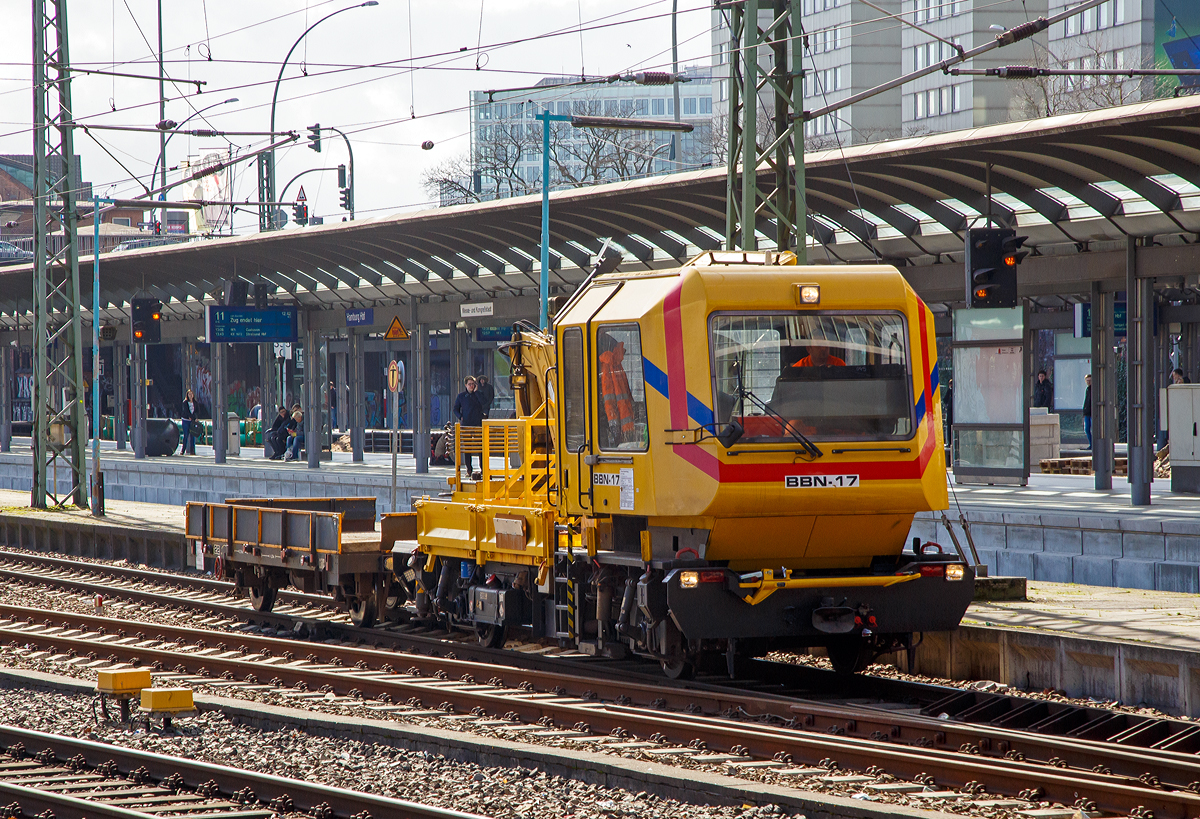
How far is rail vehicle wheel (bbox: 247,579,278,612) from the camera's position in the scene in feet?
51.4

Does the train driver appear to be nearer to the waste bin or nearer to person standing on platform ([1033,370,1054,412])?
person standing on platform ([1033,370,1054,412])

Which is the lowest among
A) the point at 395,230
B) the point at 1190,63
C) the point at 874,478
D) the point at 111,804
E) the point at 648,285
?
the point at 111,804

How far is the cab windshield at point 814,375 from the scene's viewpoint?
387 inches

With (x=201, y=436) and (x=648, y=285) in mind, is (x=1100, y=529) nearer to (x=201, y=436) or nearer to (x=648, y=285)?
(x=648, y=285)

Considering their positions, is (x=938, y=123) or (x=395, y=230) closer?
(x=395, y=230)

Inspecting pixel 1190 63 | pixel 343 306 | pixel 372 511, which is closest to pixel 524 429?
pixel 372 511

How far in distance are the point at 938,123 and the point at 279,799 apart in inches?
3106

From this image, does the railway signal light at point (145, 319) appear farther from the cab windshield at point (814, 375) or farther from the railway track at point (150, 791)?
the cab windshield at point (814, 375)

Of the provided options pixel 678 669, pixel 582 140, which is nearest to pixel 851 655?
pixel 678 669

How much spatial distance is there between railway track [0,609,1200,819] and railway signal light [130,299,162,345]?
2055 centimetres

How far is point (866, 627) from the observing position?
388 inches

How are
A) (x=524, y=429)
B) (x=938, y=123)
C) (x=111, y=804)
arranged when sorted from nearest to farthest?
(x=111, y=804)
(x=524, y=429)
(x=938, y=123)

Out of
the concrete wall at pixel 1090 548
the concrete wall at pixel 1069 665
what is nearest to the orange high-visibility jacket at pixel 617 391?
the concrete wall at pixel 1069 665

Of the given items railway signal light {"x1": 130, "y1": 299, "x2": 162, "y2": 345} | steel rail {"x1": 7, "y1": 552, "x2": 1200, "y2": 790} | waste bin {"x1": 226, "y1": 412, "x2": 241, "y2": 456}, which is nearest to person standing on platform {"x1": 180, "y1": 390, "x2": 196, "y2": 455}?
waste bin {"x1": 226, "y1": 412, "x2": 241, "y2": 456}
